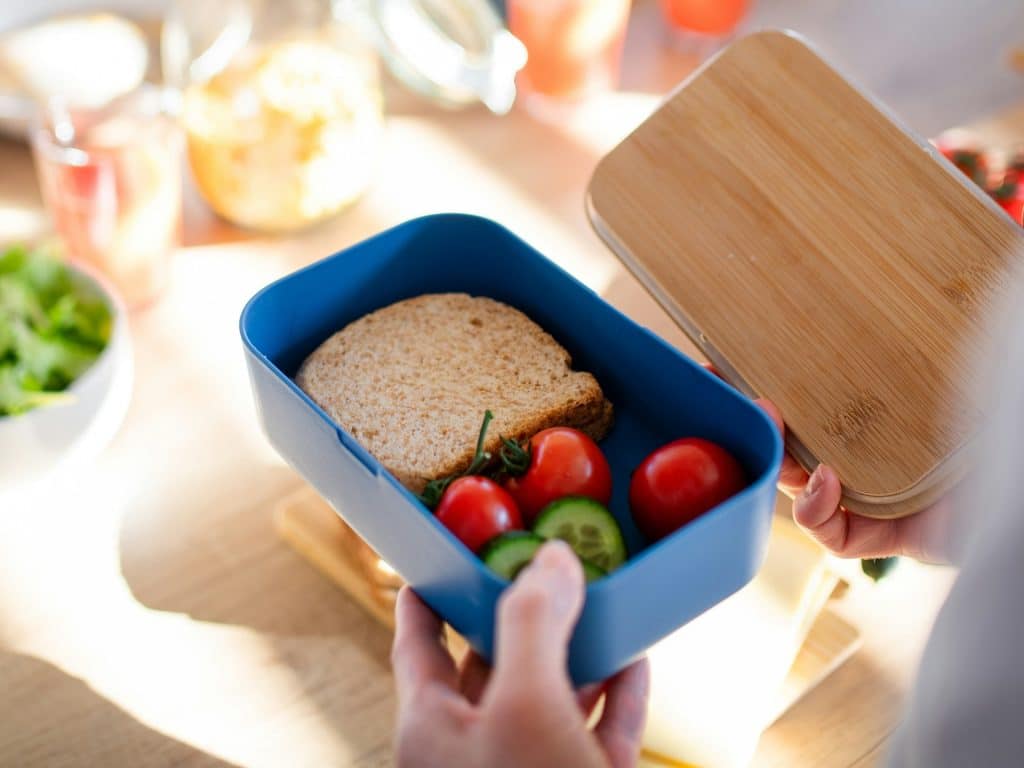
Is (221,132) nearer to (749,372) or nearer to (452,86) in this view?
(452,86)

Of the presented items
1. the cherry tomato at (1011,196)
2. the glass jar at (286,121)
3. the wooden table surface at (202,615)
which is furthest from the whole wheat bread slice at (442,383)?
the cherry tomato at (1011,196)

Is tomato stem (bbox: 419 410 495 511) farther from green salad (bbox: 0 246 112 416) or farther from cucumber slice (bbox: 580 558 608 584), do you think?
green salad (bbox: 0 246 112 416)

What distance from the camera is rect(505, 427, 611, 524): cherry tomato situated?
63 centimetres

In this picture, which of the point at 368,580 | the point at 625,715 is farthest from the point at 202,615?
the point at 625,715

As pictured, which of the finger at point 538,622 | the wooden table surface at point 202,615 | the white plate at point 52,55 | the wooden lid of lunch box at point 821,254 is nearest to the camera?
the finger at point 538,622

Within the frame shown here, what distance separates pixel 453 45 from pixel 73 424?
26.4 inches

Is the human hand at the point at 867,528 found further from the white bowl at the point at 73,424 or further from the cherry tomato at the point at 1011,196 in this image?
the white bowl at the point at 73,424

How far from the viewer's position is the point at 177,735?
2.59 ft

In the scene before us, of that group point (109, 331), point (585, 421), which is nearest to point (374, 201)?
point (109, 331)

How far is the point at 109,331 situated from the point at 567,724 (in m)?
0.63

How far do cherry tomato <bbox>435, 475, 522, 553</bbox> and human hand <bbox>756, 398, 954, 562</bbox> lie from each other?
0.21m

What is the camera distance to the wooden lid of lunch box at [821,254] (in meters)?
0.69

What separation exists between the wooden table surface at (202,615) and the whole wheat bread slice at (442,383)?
241 millimetres

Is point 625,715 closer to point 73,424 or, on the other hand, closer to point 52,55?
point 73,424
